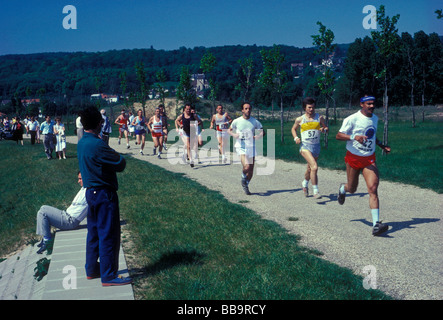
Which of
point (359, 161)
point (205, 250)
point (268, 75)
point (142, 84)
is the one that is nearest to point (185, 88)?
point (142, 84)

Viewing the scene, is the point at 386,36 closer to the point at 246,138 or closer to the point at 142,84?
the point at 246,138

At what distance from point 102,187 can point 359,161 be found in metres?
4.30

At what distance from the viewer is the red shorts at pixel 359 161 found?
7.33 metres

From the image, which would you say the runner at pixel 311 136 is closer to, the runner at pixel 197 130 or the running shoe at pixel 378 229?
the running shoe at pixel 378 229

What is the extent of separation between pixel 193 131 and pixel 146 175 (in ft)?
8.34

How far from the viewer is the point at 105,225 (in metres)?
4.97

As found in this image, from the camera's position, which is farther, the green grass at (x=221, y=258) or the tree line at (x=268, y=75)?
the tree line at (x=268, y=75)

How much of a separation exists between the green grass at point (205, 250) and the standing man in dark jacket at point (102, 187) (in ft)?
1.67

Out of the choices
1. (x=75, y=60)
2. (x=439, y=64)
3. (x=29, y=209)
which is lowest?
(x=29, y=209)

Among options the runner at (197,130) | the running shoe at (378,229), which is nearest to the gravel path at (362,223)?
the running shoe at (378,229)

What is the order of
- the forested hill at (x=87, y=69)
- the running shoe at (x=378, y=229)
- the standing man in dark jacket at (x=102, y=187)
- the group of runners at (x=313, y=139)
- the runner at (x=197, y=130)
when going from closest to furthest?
1. the standing man in dark jacket at (x=102, y=187)
2. the running shoe at (x=378, y=229)
3. the group of runners at (x=313, y=139)
4. the runner at (x=197, y=130)
5. the forested hill at (x=87, y=69)
